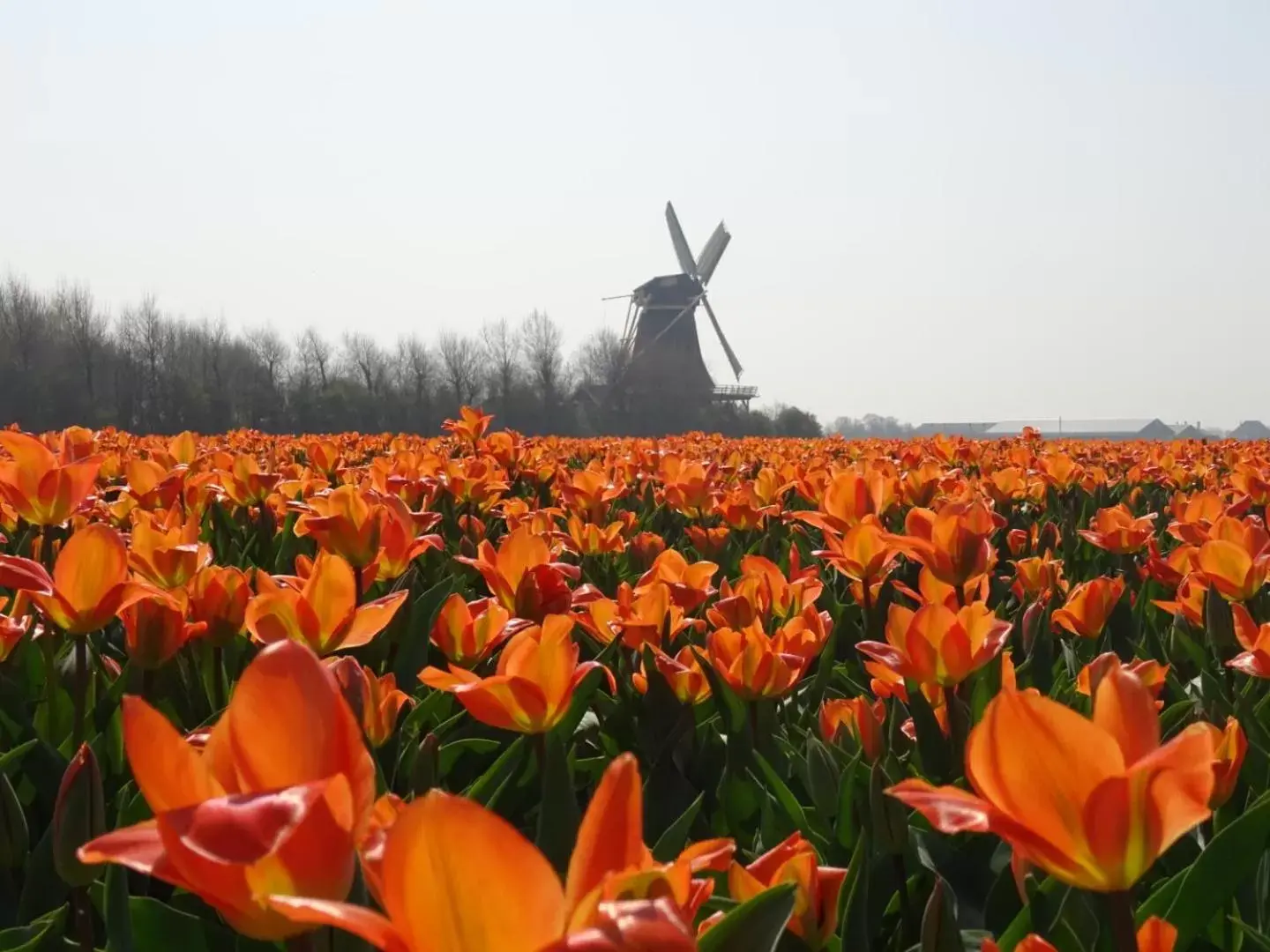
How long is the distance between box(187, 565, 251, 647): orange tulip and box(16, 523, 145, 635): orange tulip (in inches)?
7.9

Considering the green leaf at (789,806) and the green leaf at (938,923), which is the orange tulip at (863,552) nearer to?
the green leaf at (789,806)

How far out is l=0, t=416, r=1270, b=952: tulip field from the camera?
52 centimetres

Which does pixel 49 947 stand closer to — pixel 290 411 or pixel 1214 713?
pixel 1214 713

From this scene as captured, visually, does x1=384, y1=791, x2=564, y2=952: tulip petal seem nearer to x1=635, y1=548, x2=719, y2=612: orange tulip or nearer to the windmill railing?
x1=635, y1=548, x2=719, y2=612: orange tulip

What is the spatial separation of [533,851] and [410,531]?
1.62m

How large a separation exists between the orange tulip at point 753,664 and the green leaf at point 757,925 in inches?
31.7

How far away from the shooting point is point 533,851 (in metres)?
0.48

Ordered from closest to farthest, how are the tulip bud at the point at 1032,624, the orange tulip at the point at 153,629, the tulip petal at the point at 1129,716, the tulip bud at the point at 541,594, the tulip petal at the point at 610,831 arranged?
1. the tulip petal at the point at 610,831
2. the tulip petal at the point at 1129,716
3. the orange tulip at the point at 153,629
4. the tulip bud at the point at 541,594
5. the tulip bud at the point at 1032,624

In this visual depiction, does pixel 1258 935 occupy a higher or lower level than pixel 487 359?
lower

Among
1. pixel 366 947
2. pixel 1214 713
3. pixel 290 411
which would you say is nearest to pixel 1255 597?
pixel 1214 713

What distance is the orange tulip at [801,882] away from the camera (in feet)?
2.70

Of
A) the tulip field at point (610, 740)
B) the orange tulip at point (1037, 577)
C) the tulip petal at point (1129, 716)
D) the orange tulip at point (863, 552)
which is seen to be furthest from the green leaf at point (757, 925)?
the orange tulip at point (1037, 577)

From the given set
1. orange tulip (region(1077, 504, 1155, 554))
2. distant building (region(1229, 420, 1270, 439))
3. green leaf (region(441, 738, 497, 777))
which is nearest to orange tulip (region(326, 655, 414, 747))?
green leaf (region(441, 738, 497, 777))

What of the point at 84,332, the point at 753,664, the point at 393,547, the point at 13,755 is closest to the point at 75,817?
the point at 13,755
